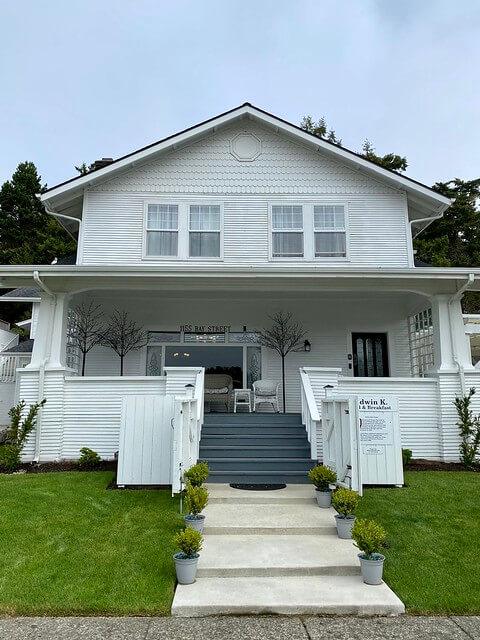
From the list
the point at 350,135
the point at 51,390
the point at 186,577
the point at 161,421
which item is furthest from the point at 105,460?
the point at 350,135

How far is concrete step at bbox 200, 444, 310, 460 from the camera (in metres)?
7.64

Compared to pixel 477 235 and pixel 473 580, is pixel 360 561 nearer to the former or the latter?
pixel 473 580

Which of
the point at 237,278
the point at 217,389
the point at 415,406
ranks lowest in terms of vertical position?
the point at 415,406

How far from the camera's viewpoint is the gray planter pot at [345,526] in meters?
4.91

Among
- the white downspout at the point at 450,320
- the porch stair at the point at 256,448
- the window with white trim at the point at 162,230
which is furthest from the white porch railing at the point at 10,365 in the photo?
the white downspout at the point at 450,320

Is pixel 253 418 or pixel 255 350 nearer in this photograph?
pixel 253 418

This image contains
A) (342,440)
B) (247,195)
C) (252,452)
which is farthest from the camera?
(247,195)

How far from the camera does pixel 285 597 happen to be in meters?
3.67

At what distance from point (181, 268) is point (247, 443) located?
346cm

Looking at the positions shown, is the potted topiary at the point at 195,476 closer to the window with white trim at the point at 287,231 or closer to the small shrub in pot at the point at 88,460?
the small shrub in pot at the point at 88,460

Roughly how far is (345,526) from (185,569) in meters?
1.93

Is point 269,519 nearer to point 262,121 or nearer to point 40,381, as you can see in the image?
point 40,381

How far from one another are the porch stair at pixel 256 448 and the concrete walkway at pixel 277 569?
124 centimetres

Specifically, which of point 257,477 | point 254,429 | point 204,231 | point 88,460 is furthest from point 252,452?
point 204,231
